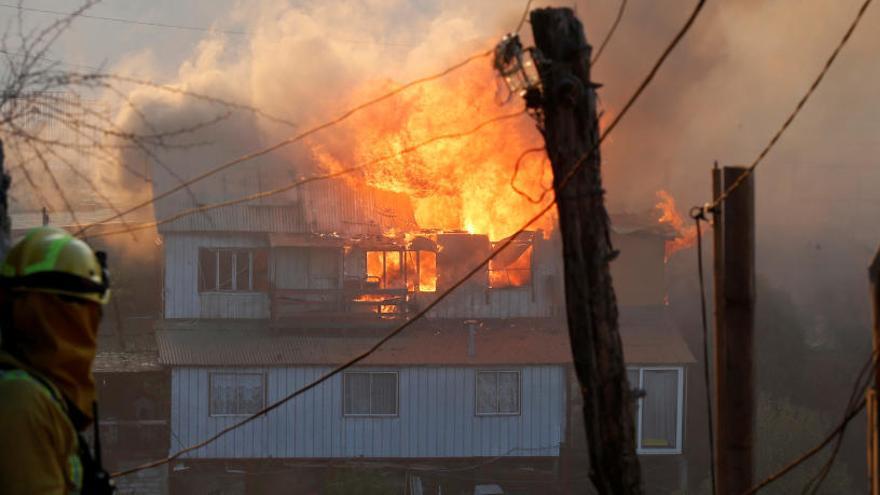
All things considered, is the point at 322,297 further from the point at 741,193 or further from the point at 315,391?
the point at 741,193

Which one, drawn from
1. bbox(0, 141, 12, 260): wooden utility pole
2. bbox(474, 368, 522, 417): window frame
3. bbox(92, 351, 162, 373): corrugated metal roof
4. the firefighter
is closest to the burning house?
bbox(474, 368, 522, 417): window frame

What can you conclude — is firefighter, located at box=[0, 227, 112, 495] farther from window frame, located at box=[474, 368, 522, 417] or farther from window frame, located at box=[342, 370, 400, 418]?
window frame, located at box=[474, 368, 522, 417]

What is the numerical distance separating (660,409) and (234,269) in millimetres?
14199

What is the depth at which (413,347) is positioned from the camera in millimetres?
30625

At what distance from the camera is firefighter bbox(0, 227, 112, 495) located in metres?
3.36

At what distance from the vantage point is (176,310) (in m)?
32.1

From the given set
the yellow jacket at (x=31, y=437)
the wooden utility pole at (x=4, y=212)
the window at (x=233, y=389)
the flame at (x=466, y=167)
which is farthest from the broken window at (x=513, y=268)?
the yellow jacket at (x=31, y=437)

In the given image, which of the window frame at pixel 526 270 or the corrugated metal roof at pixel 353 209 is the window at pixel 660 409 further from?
the corrugated metal roof at pixel 353 209

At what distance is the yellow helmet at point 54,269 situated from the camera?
3750mm

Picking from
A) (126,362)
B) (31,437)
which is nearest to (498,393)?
(126,362)

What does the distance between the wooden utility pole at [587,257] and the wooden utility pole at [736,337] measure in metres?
1.15

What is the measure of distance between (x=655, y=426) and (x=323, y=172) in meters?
15.4

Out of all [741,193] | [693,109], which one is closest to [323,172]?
[693,109]

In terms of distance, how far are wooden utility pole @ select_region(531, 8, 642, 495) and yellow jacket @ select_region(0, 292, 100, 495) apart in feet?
12.5
